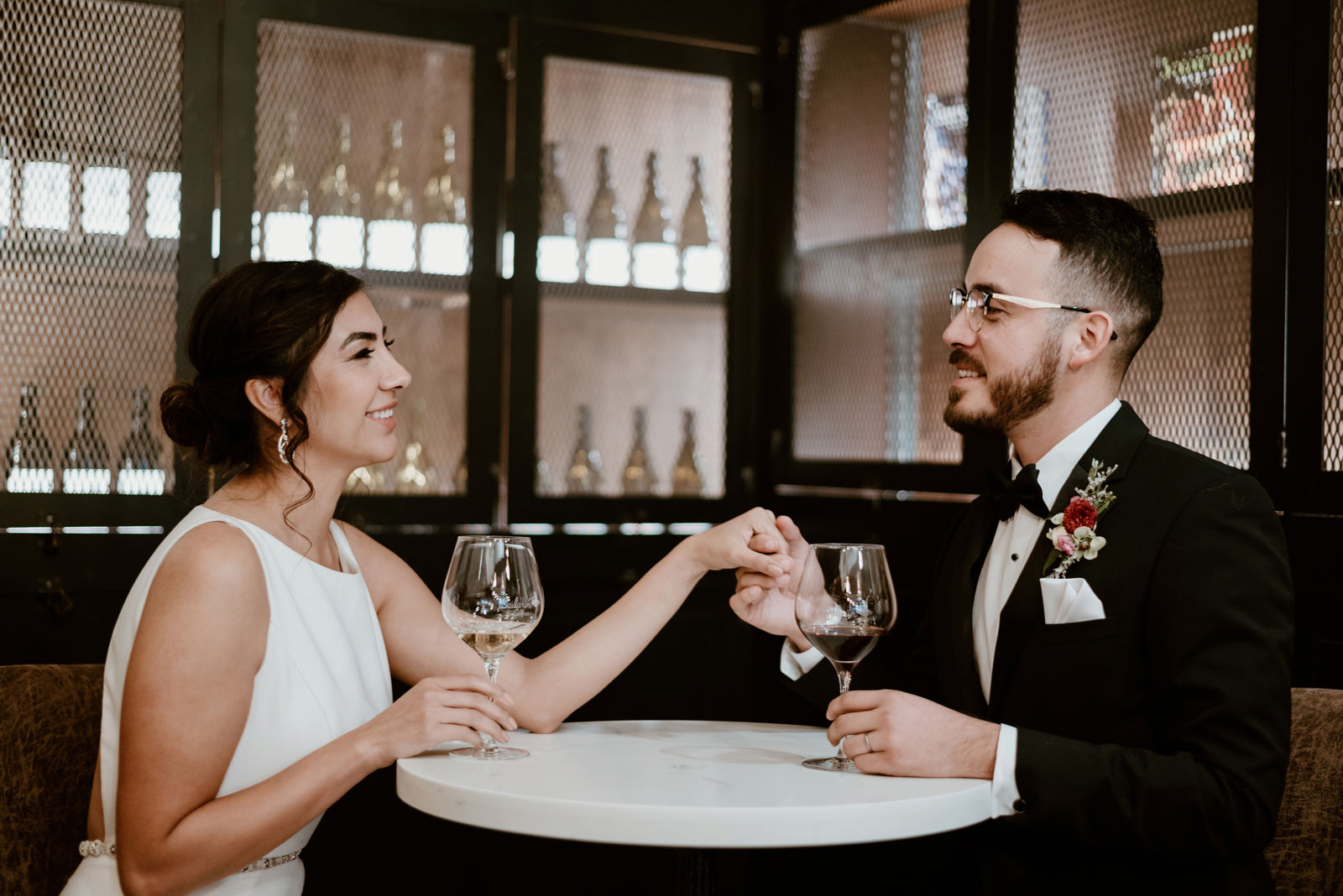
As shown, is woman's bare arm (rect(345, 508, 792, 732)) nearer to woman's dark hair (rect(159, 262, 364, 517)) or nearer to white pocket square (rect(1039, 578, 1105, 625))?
woman's dark hair (rect(159, 262, 364, 517))

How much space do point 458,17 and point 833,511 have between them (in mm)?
1491

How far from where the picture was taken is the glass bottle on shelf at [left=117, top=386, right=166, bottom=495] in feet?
8.69

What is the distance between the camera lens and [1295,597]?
81.2 inches

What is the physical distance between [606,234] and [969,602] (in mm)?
1819

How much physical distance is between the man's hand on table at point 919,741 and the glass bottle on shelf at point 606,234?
6.30ft

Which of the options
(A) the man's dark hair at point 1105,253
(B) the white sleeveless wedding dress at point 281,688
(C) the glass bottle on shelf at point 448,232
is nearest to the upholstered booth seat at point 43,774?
(B) the white sleeveless wedding dress at point 281,688

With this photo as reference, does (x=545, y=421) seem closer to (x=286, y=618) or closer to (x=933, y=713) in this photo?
(x=286, y=618)

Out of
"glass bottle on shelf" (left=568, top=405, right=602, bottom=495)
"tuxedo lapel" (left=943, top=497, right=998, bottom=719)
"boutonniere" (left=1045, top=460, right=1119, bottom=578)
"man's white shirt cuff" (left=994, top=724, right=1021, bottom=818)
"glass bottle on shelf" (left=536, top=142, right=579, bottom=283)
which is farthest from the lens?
"glass bottle on shelf" (left=568, top=405, right=602, bottom=495)

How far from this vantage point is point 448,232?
2951 mm

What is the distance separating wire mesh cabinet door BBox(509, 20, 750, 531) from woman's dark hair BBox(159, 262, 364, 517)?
1.14 m

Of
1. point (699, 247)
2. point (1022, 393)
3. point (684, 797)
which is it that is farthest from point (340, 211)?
point (684, 797)

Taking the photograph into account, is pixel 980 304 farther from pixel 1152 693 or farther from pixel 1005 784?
pixel 1005 784

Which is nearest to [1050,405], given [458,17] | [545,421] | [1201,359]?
[1201,359]

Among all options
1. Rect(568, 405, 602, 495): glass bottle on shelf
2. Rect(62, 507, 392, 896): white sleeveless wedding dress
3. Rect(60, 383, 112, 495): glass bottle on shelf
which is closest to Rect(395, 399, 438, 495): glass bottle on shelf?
Rect(568, 405, 602, 495): glass bottle on shelf
